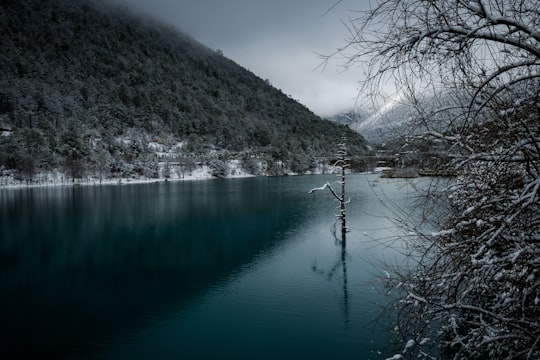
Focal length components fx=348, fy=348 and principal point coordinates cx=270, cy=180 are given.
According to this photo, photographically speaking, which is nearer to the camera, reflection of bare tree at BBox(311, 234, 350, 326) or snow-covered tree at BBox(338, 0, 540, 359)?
snow-covered tree at BBox(338, 0, 540, 359)

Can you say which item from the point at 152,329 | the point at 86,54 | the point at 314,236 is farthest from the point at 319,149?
the point at 152,329

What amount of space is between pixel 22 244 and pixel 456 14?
25651 mm

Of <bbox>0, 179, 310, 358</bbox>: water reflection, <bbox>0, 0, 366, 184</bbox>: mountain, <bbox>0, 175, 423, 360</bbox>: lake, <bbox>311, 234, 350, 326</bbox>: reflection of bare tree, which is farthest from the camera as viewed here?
<bbox>0, 0, 366, 184</bbox>: mountain

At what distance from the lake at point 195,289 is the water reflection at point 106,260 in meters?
0.07

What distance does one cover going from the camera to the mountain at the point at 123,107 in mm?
73500

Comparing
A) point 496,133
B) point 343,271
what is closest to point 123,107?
point 343,271

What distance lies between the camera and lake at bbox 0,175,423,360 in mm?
9305

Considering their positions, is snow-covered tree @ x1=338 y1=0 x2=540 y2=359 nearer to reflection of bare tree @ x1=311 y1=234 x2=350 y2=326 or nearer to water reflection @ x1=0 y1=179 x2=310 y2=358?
reflection of bare tree @ x1=311 y1=234 x2=350 y2=326

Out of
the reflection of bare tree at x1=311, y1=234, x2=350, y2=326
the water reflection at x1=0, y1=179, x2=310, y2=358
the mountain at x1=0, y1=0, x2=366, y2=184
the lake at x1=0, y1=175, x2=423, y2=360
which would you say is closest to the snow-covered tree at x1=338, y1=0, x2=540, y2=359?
the lake at x1=0, y1=175, x2=423, y2=360

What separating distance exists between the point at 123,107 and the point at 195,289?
4368 inches

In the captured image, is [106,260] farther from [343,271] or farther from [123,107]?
[123,107]

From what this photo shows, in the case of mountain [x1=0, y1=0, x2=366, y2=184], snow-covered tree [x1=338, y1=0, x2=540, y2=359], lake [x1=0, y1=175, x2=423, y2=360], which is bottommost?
lake [x1=0, y1=175, x2=423, y2=360]

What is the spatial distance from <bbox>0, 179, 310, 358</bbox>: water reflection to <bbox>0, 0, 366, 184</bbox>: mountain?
38.6 metres

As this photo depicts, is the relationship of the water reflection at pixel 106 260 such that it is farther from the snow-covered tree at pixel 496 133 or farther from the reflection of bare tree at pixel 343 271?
the snow-covered tree at pixel 496 133
